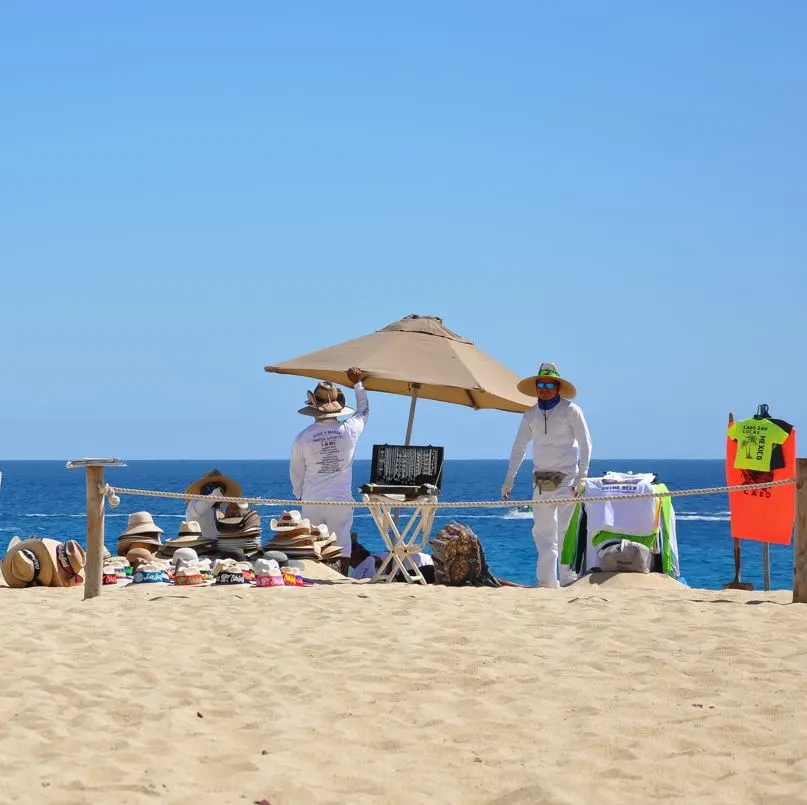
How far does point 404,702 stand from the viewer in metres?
5.30

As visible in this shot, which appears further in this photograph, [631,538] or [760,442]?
[760,442]

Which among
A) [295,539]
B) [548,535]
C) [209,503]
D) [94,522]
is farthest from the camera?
[209,503]

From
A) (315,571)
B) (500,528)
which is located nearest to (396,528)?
(315,571)

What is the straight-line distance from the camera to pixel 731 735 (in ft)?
15.5

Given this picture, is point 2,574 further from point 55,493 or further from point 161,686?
point 55,493

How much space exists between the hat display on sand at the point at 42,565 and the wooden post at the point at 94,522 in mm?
1003

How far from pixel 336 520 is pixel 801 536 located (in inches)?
170

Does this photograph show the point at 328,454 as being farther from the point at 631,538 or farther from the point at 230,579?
the point at 631,538

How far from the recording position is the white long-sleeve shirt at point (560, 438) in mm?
9531

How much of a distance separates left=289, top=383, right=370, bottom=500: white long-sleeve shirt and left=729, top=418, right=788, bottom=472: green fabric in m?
3.38

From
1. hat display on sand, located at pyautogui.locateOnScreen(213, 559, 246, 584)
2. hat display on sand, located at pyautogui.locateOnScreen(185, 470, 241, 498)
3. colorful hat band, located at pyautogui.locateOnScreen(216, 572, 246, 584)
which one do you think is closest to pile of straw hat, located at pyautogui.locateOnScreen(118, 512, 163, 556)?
hat display on sand, located at pyautogui.locateOnScreen(185, 470, 241, 498)

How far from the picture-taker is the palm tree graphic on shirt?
10.5 m

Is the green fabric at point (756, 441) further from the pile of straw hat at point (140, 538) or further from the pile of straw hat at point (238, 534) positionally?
the pile of straw hat at point (140, 538)

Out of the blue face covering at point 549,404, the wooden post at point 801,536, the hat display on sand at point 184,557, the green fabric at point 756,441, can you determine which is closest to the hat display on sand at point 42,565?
the hat display on sand at point 184,557
